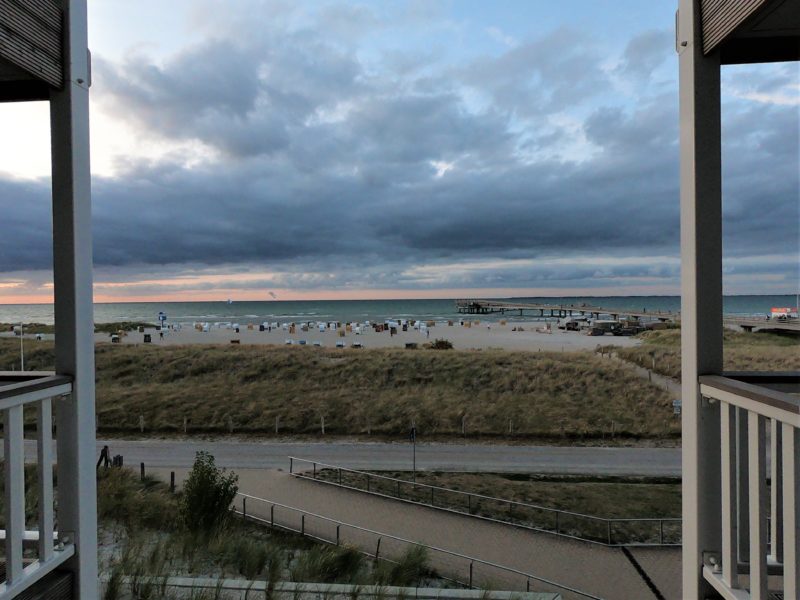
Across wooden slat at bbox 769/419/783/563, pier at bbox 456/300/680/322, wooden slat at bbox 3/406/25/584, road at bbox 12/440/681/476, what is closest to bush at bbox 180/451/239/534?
wooden slat at bbox 3/406/25/584

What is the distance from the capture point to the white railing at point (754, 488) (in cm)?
163

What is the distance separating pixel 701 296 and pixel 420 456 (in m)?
10.3

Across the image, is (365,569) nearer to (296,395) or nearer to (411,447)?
(411,447)

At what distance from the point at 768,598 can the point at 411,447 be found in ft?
37.0

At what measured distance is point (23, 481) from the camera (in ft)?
6.48

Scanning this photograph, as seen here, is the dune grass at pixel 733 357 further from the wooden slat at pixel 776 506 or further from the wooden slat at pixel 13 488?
the wooden slat at pixel 13 488

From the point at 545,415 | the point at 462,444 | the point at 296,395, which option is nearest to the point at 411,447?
the point at 462,444

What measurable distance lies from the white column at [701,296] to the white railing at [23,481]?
9.37 feet

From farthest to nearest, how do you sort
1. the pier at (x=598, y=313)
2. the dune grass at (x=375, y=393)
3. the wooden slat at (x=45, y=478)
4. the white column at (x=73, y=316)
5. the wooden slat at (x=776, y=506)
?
the pier at (x=598, y=313) → the dune grass at (x=375, y=393) → the white column at (x=73, y=316) → the wooden slat at (x=45, y=478) → the wooden slat at (x=776, y=506)

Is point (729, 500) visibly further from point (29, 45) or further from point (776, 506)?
point (29, 45)

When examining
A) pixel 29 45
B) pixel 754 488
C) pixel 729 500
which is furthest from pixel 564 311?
pixel 29 45

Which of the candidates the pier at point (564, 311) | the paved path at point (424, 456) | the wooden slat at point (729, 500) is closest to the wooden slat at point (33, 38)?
the wooden slat at point (729, 500)

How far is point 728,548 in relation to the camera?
205 cm

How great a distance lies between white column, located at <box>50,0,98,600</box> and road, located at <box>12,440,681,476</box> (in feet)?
29.0
